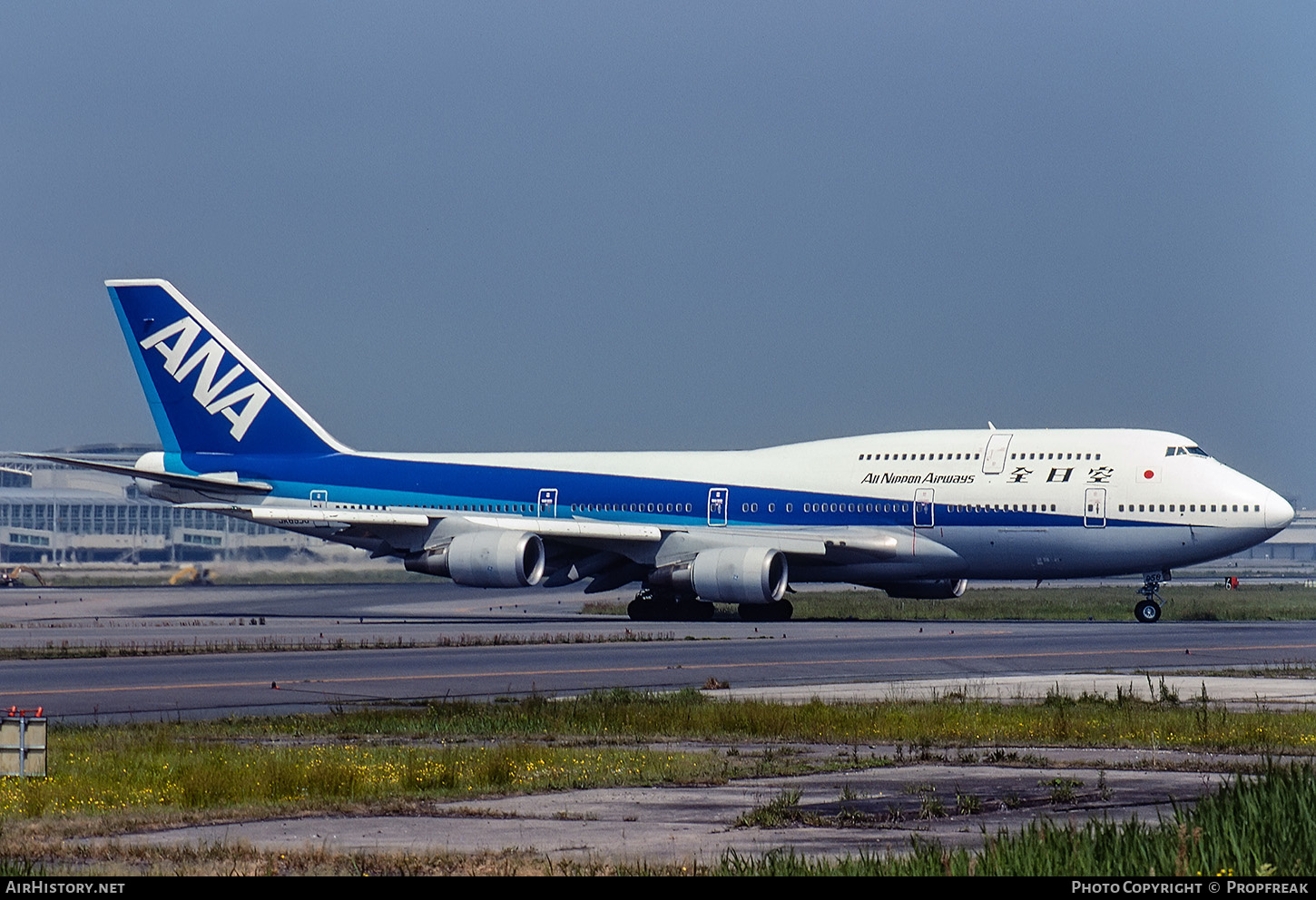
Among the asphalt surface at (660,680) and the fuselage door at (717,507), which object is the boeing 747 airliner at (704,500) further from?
the asphalt surface at (660,680)

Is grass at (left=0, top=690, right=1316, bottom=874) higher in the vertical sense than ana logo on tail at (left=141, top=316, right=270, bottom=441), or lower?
lower

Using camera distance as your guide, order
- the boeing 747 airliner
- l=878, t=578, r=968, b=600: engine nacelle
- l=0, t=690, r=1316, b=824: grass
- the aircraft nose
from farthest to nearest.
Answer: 1. l=878, t=578, r=968, b=600: engine nacelle
2. the boeing 747 airliner
3. the aircraft nose
4. l=0, t=690, r=1316, b=824: grass

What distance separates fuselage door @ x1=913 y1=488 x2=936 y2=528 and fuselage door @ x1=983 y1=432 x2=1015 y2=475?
63.0 inches

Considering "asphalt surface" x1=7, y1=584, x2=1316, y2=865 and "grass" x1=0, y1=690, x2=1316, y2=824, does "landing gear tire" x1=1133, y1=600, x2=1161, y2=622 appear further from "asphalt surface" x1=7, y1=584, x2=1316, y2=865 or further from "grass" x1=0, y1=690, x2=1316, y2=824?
"grass" x1=0, y1=690, x2=1316, y2=824

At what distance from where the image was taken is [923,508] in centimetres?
4650

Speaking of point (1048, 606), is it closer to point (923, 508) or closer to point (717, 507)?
point (923, 508)

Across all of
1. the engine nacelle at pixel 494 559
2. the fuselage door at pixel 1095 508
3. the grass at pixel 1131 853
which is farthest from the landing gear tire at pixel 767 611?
the grass at pixel 1131 853

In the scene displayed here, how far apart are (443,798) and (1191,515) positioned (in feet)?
113

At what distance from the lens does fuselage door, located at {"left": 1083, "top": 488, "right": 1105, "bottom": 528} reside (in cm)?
4491

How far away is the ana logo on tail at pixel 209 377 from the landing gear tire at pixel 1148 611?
26426 millimetres

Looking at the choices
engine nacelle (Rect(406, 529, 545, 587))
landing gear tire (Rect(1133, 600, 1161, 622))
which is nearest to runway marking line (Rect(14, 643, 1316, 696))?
landing gear tire (Rect(1133, 600, 1161, 622))

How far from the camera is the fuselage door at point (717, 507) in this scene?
48.9m
